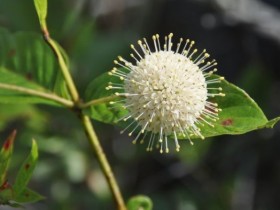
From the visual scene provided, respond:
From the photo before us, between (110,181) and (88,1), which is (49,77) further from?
(88,1)

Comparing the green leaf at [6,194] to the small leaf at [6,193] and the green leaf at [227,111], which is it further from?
the green leaf at [227,111]

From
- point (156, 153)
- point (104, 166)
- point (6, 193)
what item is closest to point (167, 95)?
point (104, 166)

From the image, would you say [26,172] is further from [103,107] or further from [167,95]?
[167,95]

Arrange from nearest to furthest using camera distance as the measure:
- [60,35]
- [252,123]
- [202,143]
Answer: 1. [252,123]
2. [60,35]
3. [202,143]

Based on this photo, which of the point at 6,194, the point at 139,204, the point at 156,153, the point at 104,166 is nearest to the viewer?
the point at 6,194

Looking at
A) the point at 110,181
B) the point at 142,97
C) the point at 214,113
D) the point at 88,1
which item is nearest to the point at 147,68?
the point at 142,97

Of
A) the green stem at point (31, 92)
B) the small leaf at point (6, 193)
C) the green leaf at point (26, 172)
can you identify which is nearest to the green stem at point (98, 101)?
the green stem at point (31, 92)

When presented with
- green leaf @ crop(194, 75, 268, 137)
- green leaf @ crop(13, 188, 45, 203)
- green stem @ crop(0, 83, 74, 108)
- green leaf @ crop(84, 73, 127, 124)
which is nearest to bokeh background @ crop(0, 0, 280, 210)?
green stem @ crop(0, 83, 74, 108)
